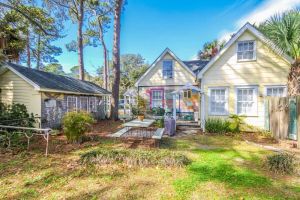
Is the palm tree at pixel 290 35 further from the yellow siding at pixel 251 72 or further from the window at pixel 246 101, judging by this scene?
the window at pixel 246 101

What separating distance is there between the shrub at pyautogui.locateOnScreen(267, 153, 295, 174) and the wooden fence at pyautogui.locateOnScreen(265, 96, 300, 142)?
267 centimetres

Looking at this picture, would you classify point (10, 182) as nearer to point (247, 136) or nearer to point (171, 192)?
point (171, 192)

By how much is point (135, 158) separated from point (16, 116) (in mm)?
7794

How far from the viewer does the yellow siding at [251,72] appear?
11.4 m

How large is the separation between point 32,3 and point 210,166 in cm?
1501

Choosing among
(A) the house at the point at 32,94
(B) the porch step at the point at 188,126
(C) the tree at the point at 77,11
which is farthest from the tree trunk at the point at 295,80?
(C) the tree at the point at 77,11

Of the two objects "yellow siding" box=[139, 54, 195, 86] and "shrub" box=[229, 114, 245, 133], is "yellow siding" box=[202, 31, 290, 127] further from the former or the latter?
"yellow siding" box=[139, 54, 195, 86]

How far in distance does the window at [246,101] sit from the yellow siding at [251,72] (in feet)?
0.78

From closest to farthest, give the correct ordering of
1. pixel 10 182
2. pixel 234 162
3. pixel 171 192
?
pixel 171 192
pixel 10 182
pixel 234 162

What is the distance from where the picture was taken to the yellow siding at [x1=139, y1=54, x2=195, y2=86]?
18.2 m

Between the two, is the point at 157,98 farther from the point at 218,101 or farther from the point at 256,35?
the point at 256,35

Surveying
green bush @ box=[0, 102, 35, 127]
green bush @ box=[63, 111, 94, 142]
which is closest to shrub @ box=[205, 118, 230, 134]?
green bush @ box=[63, 111, 94, 142]

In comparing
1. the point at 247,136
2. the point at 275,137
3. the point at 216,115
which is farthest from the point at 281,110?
the point at 216,115

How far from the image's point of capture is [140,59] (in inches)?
2219
